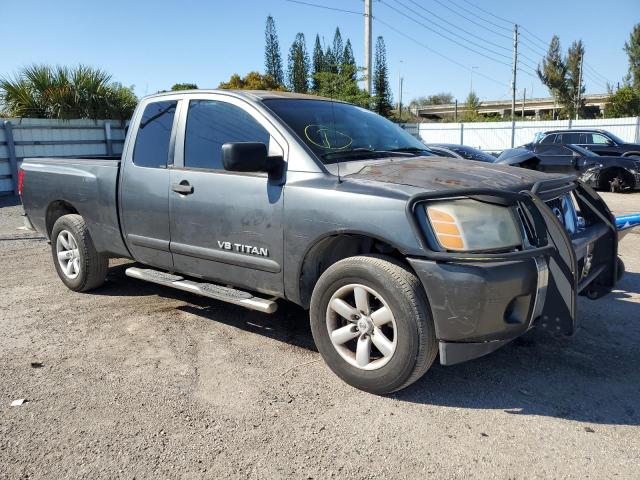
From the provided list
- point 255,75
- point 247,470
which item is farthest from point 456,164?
point 255,75

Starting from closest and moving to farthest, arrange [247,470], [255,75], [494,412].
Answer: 1. [247,470]
2. [494,412]
3. [255,75]

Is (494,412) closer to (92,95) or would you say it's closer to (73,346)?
(73,346)

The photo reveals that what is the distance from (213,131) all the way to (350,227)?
156 centimetres

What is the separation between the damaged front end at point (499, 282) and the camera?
2.82m

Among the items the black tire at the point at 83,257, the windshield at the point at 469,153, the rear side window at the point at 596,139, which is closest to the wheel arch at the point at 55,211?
the black tire at the point at 83,257

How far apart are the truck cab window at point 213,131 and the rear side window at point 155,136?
24 cm

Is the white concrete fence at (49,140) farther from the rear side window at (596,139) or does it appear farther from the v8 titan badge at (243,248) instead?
the rear side window at (596,139)

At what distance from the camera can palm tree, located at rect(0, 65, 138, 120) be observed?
52.1ft

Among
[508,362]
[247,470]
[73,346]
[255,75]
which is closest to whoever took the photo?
[247,470]

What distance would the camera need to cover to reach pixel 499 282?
2.81 metres

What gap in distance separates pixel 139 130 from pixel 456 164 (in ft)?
8.82

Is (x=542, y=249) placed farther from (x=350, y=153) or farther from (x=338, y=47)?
(x=338, y=47)

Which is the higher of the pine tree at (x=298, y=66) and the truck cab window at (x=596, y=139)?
the pine tree at (x=298, y=66)

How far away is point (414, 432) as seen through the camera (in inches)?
111
